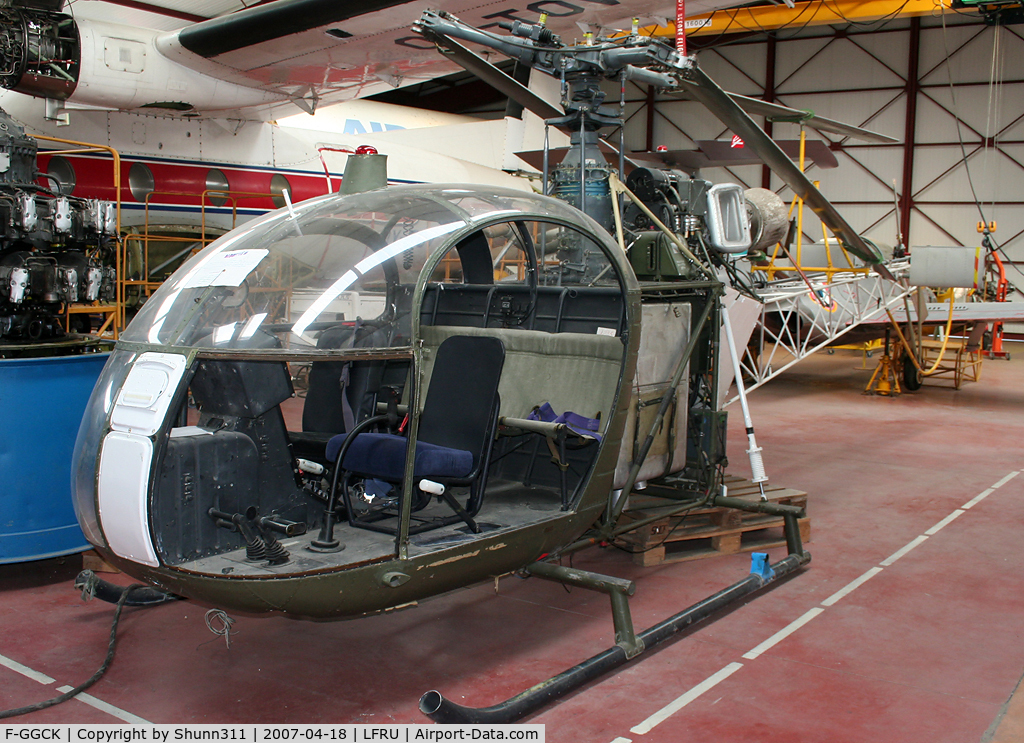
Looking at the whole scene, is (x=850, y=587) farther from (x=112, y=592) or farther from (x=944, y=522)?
(x=112, y=592)

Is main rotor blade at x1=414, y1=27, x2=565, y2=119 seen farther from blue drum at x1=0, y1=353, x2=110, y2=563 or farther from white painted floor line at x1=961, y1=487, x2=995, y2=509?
white painted floor line at x1=961, y1=487, x2=995, y2=509

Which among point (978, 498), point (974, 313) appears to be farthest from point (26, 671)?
point (974, 313)

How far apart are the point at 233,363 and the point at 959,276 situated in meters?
9.34

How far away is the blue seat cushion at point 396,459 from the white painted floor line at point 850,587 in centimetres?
228

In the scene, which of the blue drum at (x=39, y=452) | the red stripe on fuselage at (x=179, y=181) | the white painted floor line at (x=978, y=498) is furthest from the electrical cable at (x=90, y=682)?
the red stripe on fuselage at (x=179, y=181)

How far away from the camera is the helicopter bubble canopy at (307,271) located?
3.21m

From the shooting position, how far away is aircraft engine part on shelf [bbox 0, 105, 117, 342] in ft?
16.6

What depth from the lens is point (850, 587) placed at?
16.1 ft

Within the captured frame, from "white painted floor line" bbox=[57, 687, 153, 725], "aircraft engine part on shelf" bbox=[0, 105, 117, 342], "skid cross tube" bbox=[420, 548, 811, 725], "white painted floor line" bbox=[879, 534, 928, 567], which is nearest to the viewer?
"skid cross tube" bbox=[420, 548, 811, 725]

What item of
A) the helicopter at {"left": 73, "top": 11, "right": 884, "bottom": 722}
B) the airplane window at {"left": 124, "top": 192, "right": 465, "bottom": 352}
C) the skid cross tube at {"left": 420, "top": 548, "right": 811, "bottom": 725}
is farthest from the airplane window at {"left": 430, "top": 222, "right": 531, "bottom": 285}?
the skid cross tube at {"left": 420, "top": 548, "right": 811, "bottom": 725}

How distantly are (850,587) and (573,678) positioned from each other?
7.40 feet

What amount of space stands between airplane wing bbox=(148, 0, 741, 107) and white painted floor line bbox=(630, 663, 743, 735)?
6158 mm

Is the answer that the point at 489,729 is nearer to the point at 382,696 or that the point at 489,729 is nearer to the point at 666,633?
the point at 382,696

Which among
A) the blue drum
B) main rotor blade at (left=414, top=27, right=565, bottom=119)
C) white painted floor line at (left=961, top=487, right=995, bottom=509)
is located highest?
main rotor blade at (left=414, top=27, right=565, bottom=119)
